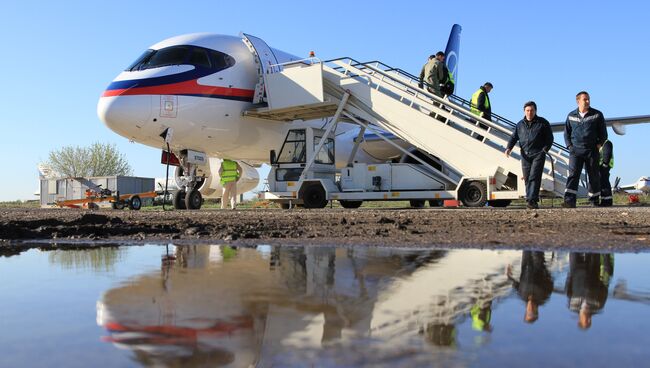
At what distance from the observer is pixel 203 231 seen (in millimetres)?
5785

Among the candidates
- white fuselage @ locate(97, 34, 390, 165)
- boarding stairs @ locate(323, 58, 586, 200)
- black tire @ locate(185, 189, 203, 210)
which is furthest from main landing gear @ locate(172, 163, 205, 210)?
boarding stairs @ locate(323, 58, 586, 200)

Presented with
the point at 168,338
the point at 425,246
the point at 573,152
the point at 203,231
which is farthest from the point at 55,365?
the point at 573,152

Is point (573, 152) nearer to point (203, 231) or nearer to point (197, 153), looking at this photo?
point (203, 231)

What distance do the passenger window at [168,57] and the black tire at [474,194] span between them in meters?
7.13

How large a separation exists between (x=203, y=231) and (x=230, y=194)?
9.87m

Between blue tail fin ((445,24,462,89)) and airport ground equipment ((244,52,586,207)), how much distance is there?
1016 cm

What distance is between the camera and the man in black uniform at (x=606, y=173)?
10914 mm

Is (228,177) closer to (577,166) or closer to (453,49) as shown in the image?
(577,166)

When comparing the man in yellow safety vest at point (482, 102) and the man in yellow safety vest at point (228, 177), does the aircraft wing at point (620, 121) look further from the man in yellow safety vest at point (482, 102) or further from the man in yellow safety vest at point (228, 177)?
the man in yellow safety vest at point (228, 177)

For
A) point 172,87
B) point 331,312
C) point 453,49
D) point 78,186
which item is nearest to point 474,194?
point 172,87

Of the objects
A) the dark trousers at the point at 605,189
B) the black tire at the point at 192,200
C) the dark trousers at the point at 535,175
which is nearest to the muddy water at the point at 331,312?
the dark trousers at the point at 535,175

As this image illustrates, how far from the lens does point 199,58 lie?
13.4m

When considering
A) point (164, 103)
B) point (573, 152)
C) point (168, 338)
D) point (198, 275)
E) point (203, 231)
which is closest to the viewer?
point (168, 338)

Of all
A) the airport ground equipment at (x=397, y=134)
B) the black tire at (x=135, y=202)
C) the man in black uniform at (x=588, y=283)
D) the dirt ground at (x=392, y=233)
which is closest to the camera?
the man in black uniform at (x=588, y=283)
